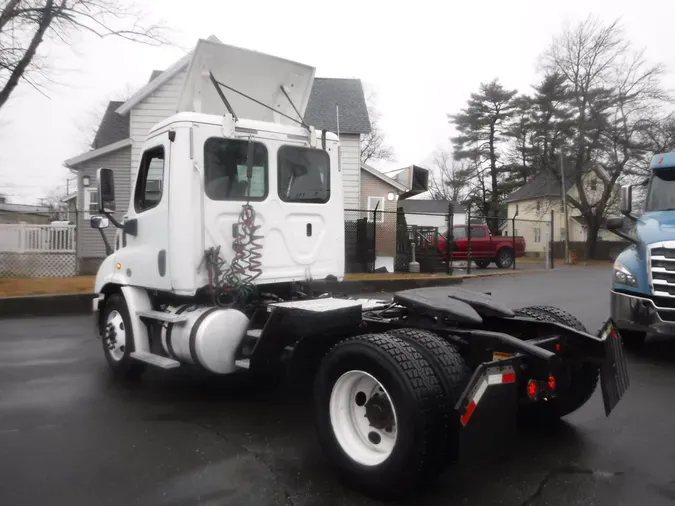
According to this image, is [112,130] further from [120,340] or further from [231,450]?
[231,450]

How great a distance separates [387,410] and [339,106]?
70.5 feet

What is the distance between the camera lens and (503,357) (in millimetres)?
3531

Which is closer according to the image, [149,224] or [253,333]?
[253,333]

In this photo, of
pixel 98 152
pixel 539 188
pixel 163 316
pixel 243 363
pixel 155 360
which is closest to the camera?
pixel 243 363

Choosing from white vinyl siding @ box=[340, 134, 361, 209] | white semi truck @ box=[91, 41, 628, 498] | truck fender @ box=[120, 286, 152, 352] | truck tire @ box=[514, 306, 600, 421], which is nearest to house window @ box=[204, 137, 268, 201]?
white semi truck @ box=[91, 41, 628, 498]

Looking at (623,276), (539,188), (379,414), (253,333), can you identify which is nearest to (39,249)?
(253,333)

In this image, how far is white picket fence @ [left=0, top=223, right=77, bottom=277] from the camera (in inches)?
606

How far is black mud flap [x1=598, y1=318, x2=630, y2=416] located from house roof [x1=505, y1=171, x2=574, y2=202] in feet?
120

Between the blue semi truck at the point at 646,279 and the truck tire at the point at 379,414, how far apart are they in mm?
4407

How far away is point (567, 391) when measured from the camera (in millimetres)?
4281

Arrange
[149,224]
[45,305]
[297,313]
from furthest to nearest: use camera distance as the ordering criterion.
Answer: [45,305], [149,224], [297,313]

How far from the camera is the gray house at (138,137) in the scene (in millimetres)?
18516

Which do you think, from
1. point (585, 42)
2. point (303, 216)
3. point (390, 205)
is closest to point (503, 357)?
point (303, 216)

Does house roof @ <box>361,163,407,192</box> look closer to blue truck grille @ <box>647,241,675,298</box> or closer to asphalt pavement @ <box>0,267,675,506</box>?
blue truck grille @ <box>647,241,675,298</box>
